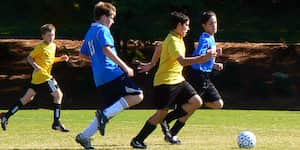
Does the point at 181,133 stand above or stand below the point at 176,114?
below

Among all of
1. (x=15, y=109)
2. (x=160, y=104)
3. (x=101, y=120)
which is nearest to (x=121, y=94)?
(x=101, y=120)

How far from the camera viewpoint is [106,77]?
11109mm

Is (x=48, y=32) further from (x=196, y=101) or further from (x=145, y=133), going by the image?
(x=145, y=133)

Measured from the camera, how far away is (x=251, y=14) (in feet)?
120

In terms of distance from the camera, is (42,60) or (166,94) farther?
(42,60)

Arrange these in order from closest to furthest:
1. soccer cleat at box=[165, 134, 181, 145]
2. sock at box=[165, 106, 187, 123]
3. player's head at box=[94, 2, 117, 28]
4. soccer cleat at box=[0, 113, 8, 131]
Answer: player's head at box=[94, 2, 117, 28] < soccer cleat at box=[165, 134, 181, 145] < sock at box=[165, 106, 187, 123] < soccer cleat at box=[0, 113, 8, 131]

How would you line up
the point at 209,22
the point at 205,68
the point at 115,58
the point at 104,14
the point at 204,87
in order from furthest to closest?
the point at 205,68 < the point at 204,87 < the point at 209,22 < the point at 104,14 < the point at 115,58

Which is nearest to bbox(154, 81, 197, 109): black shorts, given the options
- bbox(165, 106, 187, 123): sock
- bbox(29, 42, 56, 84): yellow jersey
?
bbox(165, 106, 187, 123): sock

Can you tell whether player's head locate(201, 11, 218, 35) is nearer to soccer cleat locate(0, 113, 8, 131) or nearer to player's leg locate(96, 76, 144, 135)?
player's leg locate(96, 76, 144, 135)

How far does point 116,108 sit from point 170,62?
124cm

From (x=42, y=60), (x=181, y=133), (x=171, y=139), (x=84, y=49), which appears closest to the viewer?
(x=84, y=49)

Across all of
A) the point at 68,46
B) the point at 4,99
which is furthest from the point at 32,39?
the point at 4,99

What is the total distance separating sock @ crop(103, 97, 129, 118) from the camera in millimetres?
10945

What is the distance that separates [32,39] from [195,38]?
11.4 metres
